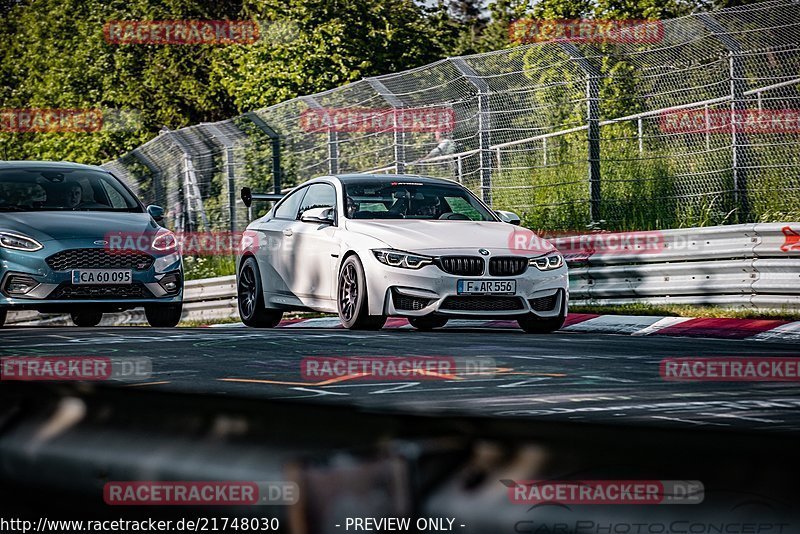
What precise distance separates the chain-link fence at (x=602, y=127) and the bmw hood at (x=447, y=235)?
12.8ft

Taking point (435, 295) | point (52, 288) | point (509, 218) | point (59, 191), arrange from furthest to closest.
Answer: point (59, 191) < point (509, 218) < point (52, 288) < point (435, 295)

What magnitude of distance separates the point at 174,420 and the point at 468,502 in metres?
0.70

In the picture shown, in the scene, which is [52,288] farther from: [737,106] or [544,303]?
[737,106]

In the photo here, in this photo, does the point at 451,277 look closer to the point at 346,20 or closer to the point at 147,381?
the point at 147,381

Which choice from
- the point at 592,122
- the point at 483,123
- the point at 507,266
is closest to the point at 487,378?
the point at 507,266

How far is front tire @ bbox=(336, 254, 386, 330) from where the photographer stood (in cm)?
1106

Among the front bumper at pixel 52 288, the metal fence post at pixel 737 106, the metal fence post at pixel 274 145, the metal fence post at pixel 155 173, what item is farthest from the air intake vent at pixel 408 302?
the metal fence post at pixel 155 173

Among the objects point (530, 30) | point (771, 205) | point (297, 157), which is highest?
point (530, 30)

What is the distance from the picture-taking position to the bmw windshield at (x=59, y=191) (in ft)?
41.1

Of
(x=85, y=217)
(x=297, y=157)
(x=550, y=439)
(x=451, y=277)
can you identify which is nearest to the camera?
(x=550, y=439)

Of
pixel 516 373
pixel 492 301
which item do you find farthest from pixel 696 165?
pixel 516 373

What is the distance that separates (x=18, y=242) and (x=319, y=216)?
8.75 ft

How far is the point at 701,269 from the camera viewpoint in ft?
42.0

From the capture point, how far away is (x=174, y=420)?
251 centimetres
